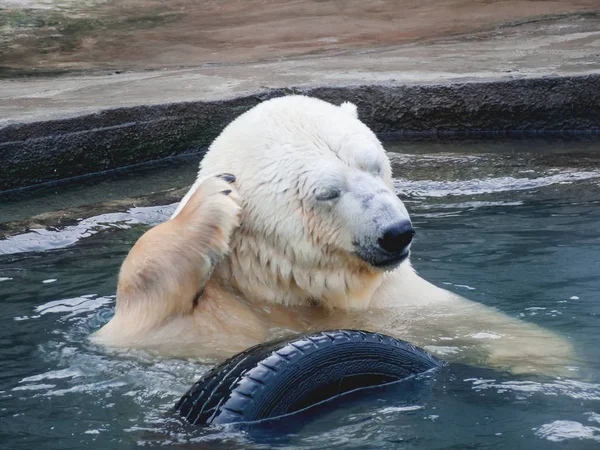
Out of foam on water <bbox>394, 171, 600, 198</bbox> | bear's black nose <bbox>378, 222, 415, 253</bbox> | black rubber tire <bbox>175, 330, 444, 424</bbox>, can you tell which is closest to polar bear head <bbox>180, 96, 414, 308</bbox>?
bear's black nose <bbox>378, 222, 415, 253</bbox>

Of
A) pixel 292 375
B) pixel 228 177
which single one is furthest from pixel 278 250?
pixel 292 375

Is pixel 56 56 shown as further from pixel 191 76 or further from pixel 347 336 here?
pixel 347 336

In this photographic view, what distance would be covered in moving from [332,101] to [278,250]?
3864mm

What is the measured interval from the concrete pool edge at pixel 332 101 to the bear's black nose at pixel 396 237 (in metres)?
3.63

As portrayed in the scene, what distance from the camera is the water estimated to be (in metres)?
2.51

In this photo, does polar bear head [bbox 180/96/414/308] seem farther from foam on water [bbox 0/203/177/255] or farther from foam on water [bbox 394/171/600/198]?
foam on water [bbox 394/171/600/198]

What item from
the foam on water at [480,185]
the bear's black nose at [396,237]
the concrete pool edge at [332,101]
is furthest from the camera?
the concrete pool edge at [332,101]

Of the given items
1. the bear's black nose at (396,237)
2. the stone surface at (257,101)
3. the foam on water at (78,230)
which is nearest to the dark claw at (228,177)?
the bear's black nose at (396,237)

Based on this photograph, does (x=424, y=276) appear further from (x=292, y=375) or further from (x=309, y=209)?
(x=292, y=375)

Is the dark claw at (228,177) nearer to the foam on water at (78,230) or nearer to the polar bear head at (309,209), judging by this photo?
the polar bear head at (309,209)

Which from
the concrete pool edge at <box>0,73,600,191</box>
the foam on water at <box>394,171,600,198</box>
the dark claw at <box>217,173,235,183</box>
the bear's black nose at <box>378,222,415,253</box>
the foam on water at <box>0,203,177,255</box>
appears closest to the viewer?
the bear's black nose at <box>378,222,415,253</box>

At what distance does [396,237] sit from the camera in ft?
9.57

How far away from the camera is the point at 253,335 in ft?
10.2

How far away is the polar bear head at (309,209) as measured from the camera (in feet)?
9.77
